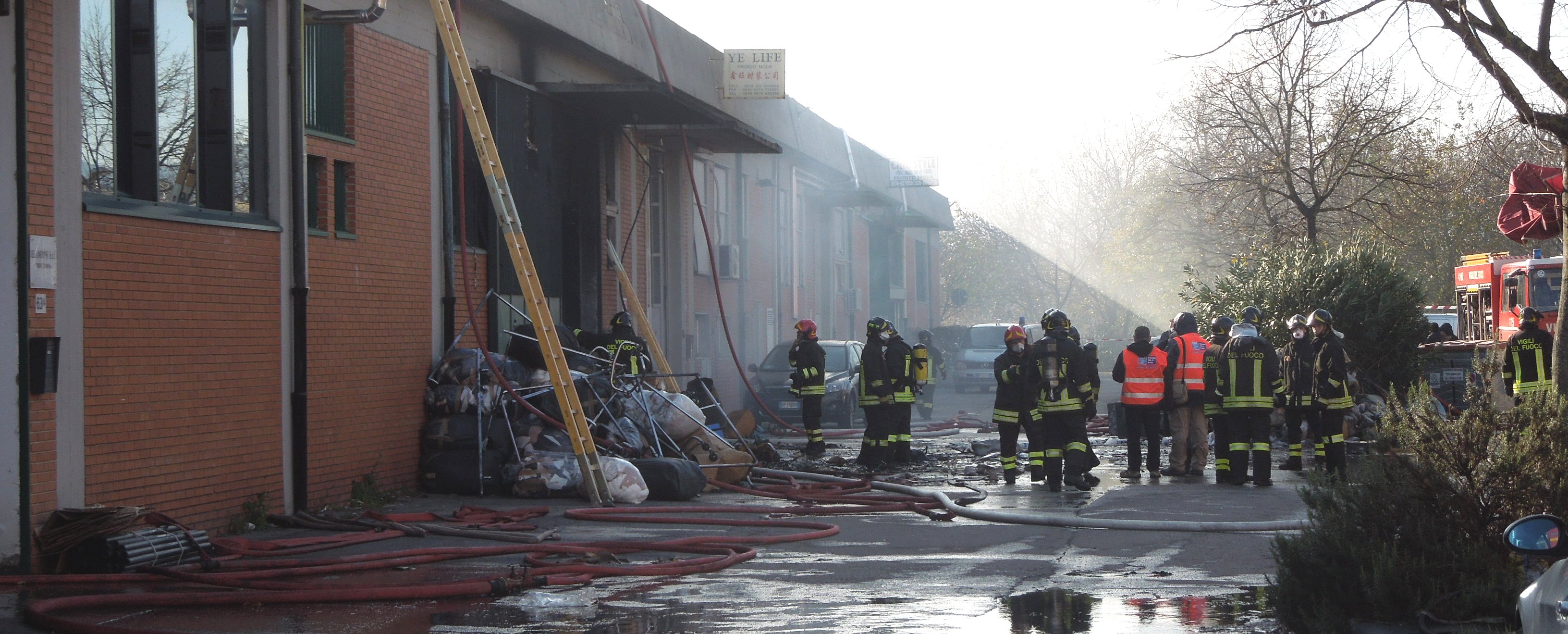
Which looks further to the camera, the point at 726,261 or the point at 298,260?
the point at 726,261

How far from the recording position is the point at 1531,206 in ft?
44.3

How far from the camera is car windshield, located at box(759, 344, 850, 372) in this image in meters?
21.8

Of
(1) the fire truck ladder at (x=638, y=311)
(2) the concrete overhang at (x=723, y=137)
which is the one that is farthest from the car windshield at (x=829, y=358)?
(1) the fire truck ladder at (x=638, y=311)

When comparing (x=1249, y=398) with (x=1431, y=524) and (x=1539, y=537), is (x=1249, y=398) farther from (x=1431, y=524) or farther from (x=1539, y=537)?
(x=1539, y=537)

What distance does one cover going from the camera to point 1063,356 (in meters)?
12.2

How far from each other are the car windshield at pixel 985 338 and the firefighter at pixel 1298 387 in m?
18.9

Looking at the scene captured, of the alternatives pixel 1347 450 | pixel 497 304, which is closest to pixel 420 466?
pixel 497 304

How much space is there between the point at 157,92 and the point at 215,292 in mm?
1334

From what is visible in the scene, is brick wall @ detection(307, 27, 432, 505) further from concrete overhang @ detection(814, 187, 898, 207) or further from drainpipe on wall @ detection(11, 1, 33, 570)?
concrete overhang @ detection(814, 187, 898, 207)

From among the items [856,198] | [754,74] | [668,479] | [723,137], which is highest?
[754,74]

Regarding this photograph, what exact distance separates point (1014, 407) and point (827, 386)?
8239 mm

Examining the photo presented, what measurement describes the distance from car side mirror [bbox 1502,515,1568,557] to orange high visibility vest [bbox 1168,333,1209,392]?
32.3ft

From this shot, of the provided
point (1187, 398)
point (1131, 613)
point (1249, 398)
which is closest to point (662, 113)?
point (1187, 398)

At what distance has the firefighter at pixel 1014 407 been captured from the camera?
12664 mm
